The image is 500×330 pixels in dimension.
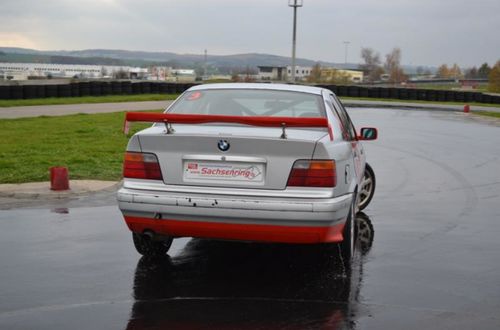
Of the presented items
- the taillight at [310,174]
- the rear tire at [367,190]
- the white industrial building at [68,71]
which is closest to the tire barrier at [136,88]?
the white industrial building at [68,71]

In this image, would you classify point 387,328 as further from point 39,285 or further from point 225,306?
point 39,285

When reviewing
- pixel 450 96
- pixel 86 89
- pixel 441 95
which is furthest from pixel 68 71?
pixel 450 96

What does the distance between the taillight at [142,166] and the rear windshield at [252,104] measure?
3.18 ft

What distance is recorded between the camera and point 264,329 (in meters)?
4.14

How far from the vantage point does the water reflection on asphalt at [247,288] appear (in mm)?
4352

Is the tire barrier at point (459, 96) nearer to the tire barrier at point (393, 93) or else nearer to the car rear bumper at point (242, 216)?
the tire barrier at point (393, 93)

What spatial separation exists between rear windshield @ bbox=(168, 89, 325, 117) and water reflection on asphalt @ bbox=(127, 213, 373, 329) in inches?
50.6

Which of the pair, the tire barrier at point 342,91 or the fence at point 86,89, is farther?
the tire barrier at point 342,91

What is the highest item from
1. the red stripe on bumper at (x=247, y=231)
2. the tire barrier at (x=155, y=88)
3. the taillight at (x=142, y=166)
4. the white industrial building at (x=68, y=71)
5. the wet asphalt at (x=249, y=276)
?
the white industrial building at (x=68, y=71)

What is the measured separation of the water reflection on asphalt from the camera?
4352 millimetres

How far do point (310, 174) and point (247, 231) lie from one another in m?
0.63

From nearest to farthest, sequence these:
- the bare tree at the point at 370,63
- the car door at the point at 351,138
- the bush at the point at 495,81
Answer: the car door at the point at 351,138, the bush at the point at 495,81, the bare tree at the point at 370,63

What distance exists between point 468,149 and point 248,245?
1130cm

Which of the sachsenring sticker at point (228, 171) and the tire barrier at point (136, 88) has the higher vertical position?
the tire barrier at point (136, 88)
